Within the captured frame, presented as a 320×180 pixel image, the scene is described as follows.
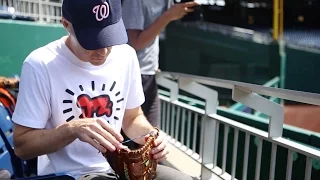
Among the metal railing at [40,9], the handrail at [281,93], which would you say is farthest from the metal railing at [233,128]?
the metal railing at [40,9]

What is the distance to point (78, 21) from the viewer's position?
58.6 inches

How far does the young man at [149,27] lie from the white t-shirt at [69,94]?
0.75m

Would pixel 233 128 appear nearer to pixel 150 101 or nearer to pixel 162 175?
pixel 150 101

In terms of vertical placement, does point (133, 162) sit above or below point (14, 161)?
above

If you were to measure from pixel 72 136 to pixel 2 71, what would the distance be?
2649 millimetres

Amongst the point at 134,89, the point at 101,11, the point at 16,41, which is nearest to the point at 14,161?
the point at 134,89

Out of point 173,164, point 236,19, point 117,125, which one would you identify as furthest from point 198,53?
point 117,125

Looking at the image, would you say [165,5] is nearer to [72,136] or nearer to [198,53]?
[72,136]

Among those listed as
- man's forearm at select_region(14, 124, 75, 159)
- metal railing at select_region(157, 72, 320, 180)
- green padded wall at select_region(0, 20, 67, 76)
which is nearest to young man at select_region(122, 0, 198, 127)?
metal railing at select_region(157, 72, 320, 180)

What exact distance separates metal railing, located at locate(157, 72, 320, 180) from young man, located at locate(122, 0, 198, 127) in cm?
24

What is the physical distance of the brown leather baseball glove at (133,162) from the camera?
4.60 feet

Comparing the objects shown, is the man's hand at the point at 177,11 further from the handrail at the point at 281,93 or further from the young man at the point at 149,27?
the handrail at the point at 281,93

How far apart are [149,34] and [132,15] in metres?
0.15

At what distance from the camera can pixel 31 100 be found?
1.52 m
